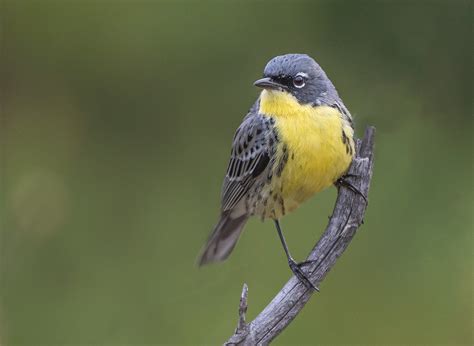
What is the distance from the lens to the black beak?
4.40 m

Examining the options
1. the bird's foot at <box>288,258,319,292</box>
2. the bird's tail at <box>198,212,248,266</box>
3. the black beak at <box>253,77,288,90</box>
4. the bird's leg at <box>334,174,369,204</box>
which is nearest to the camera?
the bird's foot at <box>288,258,319,292</box>

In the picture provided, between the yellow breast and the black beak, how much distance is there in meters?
0.03

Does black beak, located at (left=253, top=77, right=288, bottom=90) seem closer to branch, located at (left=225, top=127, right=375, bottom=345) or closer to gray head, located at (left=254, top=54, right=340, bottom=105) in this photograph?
gray head, located at (left=254, top=54, right=340, bottom=105)

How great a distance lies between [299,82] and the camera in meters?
4.50

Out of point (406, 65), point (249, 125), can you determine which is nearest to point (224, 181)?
point (249, 125)

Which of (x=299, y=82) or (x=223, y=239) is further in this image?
(x=223, y=239)

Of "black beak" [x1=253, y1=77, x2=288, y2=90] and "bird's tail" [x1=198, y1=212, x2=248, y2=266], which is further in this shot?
"bird's tail" [x1=198, y1=212, x2=248, y2=266]

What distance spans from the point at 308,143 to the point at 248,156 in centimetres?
38

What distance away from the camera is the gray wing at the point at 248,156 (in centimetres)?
452

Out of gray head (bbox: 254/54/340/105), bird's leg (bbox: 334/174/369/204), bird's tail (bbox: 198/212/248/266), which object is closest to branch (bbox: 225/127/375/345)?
bird's leg (bbox: 334/174/369/204)

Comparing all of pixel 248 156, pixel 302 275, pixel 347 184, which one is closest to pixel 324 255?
pixel 302 275

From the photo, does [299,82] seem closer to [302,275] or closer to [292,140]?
[292,140]

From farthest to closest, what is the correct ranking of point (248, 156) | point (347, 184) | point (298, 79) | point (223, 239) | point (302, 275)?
point (223, 239) < point (248, 156) < point (298, 79) < point (347, 184) < point (302, 275)

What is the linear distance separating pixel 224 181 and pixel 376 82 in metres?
0.96
